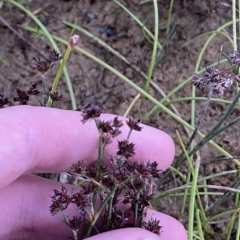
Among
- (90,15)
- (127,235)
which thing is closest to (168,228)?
(127,235)

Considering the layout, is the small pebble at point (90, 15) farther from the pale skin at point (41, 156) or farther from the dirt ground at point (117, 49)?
the pale skin at point (41, 156)

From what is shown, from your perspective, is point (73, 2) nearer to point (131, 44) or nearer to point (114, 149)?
point (131, 44)

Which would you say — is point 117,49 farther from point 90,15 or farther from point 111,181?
point 111,181

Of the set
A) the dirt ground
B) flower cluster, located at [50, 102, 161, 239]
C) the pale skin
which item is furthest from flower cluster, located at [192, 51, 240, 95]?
the dirt ground

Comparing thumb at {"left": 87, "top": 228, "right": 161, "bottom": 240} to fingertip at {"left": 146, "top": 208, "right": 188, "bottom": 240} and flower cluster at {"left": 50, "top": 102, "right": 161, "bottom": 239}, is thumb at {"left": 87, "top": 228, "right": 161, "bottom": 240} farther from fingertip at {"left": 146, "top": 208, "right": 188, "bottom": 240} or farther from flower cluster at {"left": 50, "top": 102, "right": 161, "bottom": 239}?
fingertip at {"left": 146, "top": 208, "right": 188, "bottom": 240}

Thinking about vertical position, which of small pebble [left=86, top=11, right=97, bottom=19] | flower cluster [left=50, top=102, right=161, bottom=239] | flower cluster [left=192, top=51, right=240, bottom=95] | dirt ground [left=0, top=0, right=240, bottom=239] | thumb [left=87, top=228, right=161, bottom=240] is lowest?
thumb [left=87, top=228, right=161, bottom=240]

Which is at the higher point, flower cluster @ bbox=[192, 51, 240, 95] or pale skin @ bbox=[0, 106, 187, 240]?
flower cluster @ bbox=[192, 51, 240, 95]

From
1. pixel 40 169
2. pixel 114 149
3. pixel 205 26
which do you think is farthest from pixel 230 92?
pixel 40 169
